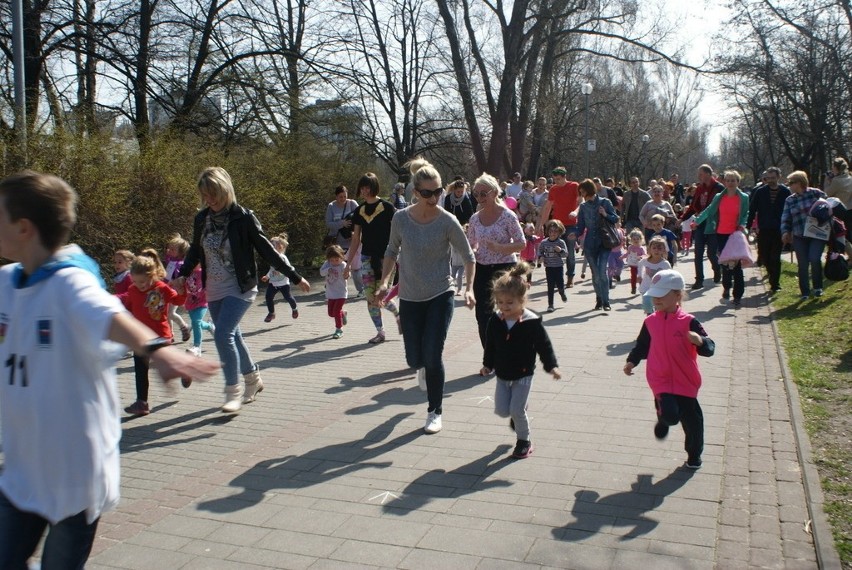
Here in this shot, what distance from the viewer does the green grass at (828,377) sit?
14.8ft

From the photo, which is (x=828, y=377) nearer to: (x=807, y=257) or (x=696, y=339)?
(x=696, y=339)

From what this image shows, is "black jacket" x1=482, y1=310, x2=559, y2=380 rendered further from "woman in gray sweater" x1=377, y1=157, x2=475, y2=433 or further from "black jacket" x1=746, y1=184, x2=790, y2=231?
"black jacket" x1=746, y1=184, x2=790, y2=231

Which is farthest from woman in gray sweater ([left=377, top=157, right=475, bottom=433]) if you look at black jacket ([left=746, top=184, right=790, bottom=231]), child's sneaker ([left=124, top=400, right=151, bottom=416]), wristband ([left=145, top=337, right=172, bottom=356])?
black jacket ([left=746, top=184, right=790, bottom=231])

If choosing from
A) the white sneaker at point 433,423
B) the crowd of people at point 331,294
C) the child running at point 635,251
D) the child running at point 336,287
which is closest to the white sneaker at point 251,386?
the crowd of people at point 331,294

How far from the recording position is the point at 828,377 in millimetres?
7355

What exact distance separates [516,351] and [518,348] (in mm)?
23

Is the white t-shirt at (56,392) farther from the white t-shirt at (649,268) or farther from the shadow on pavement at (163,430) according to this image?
the white t-shirt at (649,268)

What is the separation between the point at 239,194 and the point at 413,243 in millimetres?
9855

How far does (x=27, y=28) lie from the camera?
587 inches

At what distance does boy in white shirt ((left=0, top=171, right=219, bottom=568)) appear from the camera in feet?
8.32

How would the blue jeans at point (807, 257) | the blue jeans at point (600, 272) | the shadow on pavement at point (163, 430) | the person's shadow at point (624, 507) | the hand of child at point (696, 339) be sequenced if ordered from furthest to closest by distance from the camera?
the blue jeans at point (600, 272) < the blue jeans at point (807, 257) < the shadow on pavement at point (163, 430) < the hand of child at point (696, 339) < the person's shadow at point (624, 507)

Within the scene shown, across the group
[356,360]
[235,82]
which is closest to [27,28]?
[235,82]

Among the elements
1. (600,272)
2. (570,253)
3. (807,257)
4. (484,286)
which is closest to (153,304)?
(484,286)

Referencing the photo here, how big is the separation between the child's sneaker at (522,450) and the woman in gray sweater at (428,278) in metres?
0.77
